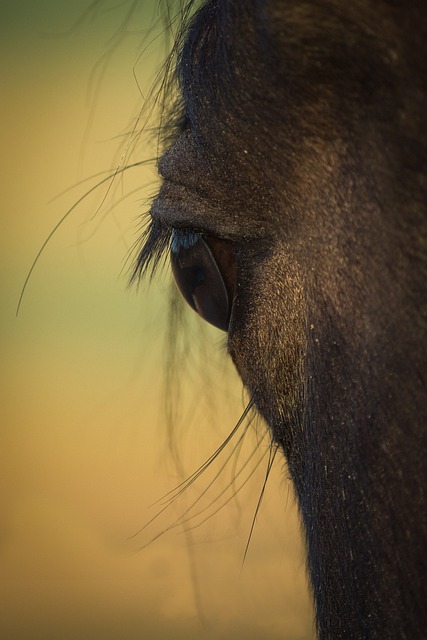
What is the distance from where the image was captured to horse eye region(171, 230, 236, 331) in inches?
36.4

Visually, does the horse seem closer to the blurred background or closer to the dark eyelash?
the dark eyelash

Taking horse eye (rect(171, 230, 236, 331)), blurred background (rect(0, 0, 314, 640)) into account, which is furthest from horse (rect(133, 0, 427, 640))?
blurred background (rect(0, 0, 314, 640))

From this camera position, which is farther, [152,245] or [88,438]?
[88,438]

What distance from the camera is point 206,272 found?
958 mm

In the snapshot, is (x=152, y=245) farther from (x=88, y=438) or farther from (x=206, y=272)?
(x=88, y=438)

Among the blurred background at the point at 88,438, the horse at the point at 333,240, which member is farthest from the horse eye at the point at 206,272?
the blurred background at the point at 88,438

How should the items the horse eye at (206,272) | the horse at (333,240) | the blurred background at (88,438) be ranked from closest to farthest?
the horse at (333,240)
the horse eye at (206,272)
the blurred background at (88,438)

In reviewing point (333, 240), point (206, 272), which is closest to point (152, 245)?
point (206, 272)

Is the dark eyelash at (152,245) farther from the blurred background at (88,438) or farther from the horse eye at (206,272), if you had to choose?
the blurred background at (88,438)

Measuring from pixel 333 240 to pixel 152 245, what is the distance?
0.35 meters

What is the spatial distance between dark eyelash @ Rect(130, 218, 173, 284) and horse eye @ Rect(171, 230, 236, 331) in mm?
19

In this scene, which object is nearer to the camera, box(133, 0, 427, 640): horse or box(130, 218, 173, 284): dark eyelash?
box(133, 0, 427, 640): horse

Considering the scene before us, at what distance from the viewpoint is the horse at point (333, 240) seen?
0.69 meters

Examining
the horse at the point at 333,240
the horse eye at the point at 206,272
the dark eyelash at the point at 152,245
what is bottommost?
the horse at the point at 333,240
